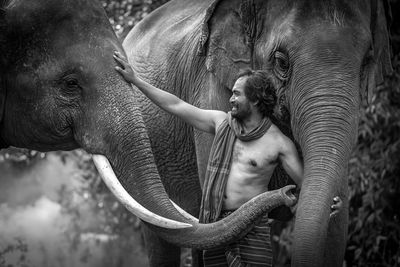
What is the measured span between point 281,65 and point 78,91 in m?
1.26

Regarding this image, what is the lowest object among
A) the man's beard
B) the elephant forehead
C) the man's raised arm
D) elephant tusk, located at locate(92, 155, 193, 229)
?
elephant tusk, located at locate(92, 155, 193, 229)

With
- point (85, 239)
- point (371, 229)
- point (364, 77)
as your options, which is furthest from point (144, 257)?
point (364, 77)

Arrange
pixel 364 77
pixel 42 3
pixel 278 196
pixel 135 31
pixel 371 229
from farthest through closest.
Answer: pixel 371 229
pixel 135 31
pixel 364 77
pixel 42 3
pixel 278 196

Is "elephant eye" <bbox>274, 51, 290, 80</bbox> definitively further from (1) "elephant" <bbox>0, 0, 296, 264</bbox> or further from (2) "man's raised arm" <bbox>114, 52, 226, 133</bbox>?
(1) "elephant" <bbox>0, 0, 296, 264</bbox>

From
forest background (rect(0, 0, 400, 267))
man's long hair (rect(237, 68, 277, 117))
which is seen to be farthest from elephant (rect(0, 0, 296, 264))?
forest background (rect(0, 0, 400, 267))

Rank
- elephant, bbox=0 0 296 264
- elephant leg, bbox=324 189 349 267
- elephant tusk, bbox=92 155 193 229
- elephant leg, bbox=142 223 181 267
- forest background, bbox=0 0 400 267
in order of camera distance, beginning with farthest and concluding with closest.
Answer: forest background, bbox=0 0 400 267, elephant leg, bbox=142 223 181 267, elephant leg, bbox=324 189 349 267, elephant, bbox=0 0 296 264, elephant tusk, bbox=92 155 193 229

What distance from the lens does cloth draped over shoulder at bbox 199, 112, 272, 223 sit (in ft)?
22.6

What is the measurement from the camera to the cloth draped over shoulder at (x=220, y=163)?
271 inches

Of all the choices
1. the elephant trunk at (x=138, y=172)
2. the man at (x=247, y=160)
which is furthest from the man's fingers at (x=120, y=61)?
the elephant trunk at (x=138, y=172)

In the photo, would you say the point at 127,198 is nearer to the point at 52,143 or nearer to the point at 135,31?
the point at 52,143

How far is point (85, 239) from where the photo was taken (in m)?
13.5

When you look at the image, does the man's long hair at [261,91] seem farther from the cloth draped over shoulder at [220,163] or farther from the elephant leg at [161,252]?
the elephant leg at [161,252]

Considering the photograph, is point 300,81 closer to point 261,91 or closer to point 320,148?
point 261,91

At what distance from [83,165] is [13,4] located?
598 centimetres
